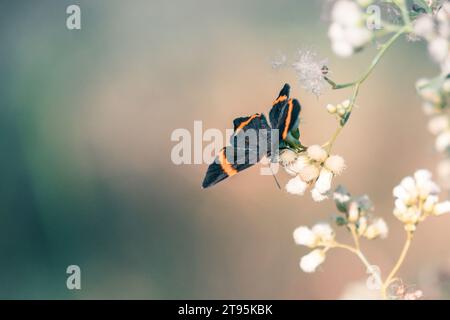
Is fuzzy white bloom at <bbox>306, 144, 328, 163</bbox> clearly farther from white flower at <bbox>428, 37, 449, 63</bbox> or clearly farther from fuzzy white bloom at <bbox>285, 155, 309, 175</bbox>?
white flower at <bbox>428, 37, 449, 63</bbox>

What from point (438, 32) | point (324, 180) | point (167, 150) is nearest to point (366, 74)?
point (438, 32)

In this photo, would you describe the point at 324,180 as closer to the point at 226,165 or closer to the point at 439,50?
the point at 226,165

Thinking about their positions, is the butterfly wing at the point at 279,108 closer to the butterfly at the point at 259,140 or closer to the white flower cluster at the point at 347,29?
the butterfly at the point at 259,140

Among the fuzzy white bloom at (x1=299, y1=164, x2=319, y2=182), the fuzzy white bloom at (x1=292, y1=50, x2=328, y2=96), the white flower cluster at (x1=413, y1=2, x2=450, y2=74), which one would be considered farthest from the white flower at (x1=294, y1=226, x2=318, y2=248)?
the white flower cluster at (x1=413, y1=2, x2=450, y2=74)

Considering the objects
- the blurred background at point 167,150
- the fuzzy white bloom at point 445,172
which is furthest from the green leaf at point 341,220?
the blurred background at point 167,150

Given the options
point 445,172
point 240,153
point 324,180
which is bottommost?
point 445,172
